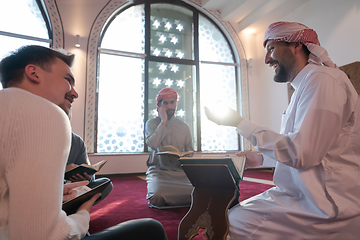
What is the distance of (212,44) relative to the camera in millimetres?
6059

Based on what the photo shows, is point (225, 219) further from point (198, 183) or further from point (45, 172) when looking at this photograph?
point (45, 172)

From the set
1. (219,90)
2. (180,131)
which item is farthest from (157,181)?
(219,90)

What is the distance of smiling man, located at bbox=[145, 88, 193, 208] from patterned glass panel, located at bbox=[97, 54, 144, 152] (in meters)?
2.13

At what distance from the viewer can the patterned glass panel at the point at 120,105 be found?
4.95 m

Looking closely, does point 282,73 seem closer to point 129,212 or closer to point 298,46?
point 298,46

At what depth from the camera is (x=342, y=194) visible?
3.37 ft

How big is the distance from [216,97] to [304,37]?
4.67 m

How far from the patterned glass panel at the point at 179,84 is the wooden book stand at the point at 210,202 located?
166 inches

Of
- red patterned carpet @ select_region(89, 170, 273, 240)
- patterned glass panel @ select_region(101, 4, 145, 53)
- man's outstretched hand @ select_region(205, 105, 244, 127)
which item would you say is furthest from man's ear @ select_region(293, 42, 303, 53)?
patterned glass panel @ select_region(101, 4, 145, 53)

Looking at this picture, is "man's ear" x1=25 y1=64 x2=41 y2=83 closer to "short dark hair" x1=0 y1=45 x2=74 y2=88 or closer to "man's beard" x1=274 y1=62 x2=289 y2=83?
"short dark hair" x1=0 y1=45 x2=74 y2=88

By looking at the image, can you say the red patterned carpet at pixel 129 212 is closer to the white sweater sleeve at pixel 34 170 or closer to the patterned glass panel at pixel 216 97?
the white sweater sleeve at pixel 34 170

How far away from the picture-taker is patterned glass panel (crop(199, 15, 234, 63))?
19.5ft

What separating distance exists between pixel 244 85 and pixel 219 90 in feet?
2.18

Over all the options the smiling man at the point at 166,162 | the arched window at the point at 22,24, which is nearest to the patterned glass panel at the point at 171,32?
the arched window at the point at 22,24
